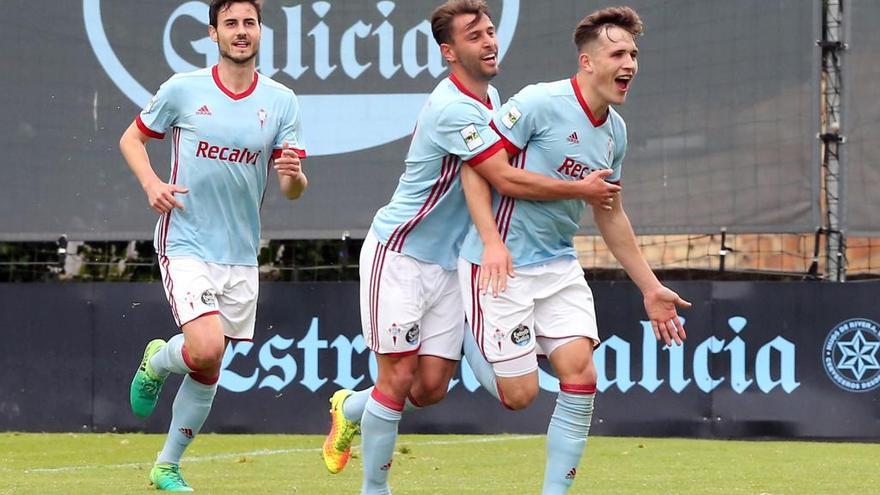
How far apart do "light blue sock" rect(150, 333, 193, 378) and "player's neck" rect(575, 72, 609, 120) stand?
7.72 feet

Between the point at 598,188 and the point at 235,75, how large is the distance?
2185 millimetres

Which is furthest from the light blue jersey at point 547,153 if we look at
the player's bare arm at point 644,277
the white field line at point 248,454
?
the white field line at point 248,454

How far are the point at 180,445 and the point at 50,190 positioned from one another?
4827 millimetres

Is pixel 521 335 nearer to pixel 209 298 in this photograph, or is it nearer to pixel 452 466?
pixel 209 298

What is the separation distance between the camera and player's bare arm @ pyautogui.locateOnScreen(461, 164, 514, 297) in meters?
5.77

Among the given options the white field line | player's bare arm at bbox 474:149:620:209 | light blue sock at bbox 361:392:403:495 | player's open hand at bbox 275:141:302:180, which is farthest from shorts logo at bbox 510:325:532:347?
the white field line

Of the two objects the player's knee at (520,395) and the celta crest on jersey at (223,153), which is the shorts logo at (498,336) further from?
the celta crest on jersey at (223,153)

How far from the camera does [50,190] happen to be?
11.5 m

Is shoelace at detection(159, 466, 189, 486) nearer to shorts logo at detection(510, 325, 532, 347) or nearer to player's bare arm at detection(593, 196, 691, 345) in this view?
shorts logo at detection(510, 325, 532, 347)

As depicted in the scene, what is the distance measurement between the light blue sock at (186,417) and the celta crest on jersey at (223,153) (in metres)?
1.08

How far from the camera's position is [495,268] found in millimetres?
5770

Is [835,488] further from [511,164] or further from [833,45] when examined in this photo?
[833,45]

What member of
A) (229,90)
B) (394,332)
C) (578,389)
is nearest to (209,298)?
(229,90)

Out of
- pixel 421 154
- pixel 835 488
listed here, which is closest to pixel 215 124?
pixel 421 154
